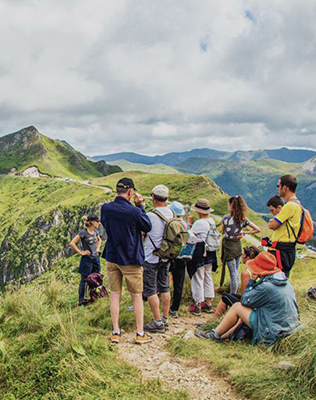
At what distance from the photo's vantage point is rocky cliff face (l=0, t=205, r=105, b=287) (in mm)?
89375

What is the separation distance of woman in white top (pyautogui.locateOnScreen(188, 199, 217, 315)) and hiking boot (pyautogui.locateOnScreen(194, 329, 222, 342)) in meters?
1.64

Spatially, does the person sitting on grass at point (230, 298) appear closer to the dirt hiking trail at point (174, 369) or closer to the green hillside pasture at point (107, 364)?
the dirt hiking trail at point (174, 369)

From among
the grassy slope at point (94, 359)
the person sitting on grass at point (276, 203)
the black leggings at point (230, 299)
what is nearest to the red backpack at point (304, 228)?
the person sitting on grass at point (276, 203)

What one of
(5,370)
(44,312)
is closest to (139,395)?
(5,370)

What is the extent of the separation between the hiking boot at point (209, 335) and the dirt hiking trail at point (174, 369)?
18cm

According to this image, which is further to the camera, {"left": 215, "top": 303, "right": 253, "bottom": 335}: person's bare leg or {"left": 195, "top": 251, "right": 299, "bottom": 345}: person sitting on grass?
{"left": 215, "top": 303, "right": 253, "bottom": 335}: person's bare leg

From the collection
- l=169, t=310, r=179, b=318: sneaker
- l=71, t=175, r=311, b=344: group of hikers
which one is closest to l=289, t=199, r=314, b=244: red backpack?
l=71, t=175, r=311, b=344: group of hikers

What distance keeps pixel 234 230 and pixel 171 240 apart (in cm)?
282

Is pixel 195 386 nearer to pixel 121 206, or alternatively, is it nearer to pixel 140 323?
pixel 140 323

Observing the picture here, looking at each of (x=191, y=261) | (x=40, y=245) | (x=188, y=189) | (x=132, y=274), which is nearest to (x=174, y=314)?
(x=191, y=261)

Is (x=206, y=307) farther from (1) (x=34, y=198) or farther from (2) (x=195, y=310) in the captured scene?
(1) (x=34, y=198)

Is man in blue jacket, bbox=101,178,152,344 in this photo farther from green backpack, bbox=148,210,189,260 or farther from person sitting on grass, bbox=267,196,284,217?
person sitting on grass, bbox=267,196,284,217

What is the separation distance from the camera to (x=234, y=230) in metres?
8.61

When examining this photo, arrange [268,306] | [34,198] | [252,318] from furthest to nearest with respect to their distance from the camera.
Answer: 1. [34,198]
2. [252,318]
3. [268,306]
